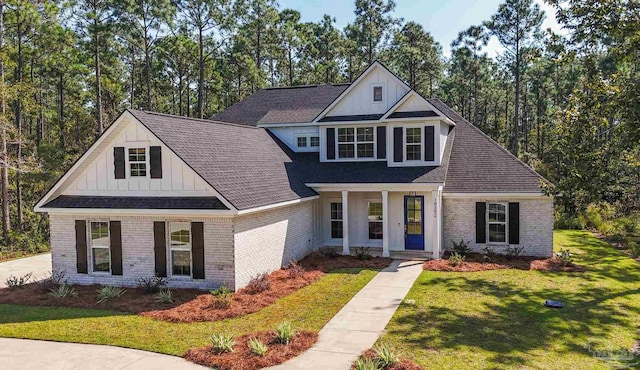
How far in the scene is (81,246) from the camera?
1474 cm

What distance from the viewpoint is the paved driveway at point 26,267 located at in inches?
680

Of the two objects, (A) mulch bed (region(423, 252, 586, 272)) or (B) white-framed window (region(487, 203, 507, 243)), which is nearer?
(A) mulch bed (region(423, 252, 586, 272))

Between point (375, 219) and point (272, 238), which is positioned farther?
point (375, 219)

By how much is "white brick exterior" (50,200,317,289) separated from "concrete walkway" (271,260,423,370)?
353 cm

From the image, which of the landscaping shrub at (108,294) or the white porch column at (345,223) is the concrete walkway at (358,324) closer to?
the white porch column at (345,223)

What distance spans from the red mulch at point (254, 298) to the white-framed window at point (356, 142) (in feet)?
17.7

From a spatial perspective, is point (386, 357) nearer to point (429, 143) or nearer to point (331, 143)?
point (429, 143)

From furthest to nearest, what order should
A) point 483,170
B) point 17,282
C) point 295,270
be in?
point 483,170, point 295,270, point 17,282

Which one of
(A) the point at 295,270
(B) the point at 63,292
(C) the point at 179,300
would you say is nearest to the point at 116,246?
(B) the point at 63,292

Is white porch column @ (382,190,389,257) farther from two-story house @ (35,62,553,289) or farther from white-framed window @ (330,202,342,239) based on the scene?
white-framed window @ (330,202,342,239)

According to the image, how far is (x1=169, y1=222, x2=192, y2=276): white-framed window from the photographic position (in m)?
14.0

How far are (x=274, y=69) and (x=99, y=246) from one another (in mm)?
41513

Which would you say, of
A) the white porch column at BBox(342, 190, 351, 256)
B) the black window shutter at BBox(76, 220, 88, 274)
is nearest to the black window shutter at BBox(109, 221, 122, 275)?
the black window shutter at BBox(76, 220, 88, 274)

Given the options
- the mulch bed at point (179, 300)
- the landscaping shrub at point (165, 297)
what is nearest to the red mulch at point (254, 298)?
the mulch bed at point (179, 300)
